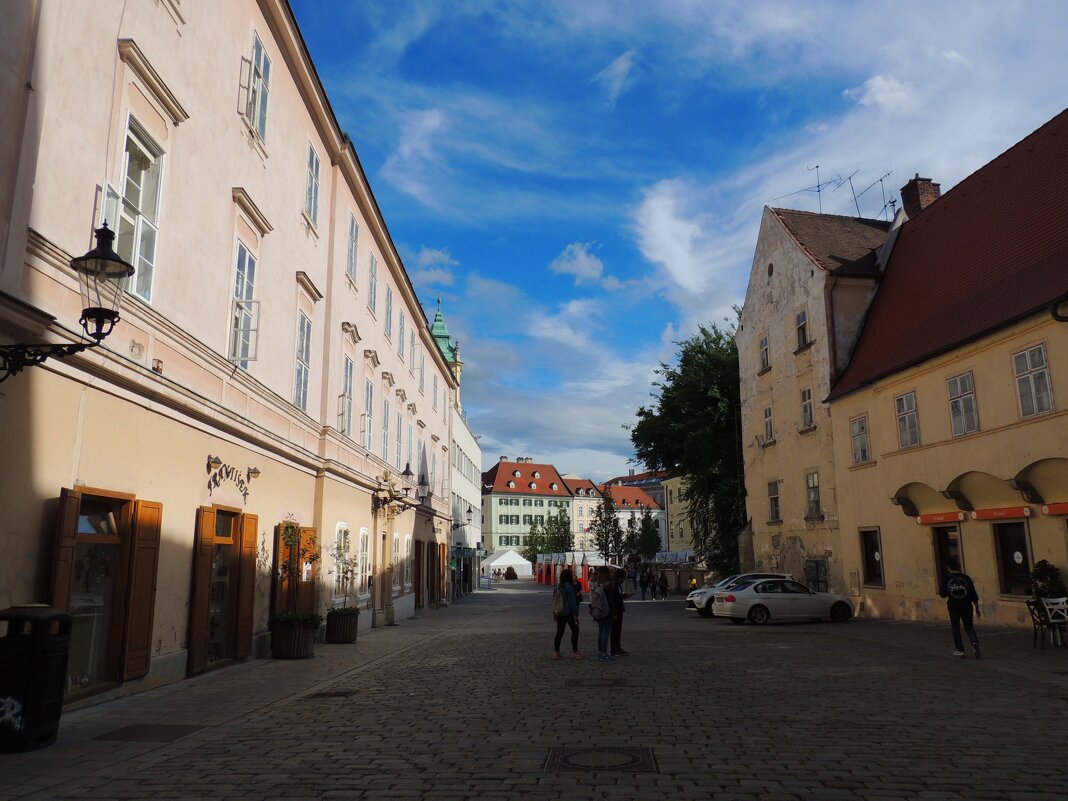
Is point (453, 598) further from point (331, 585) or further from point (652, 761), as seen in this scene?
point (652, 761)

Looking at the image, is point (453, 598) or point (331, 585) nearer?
point (331, 585)

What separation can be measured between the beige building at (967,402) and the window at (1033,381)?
1.2 inches

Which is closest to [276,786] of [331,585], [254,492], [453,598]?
[254,492]

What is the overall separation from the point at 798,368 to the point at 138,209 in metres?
24.1

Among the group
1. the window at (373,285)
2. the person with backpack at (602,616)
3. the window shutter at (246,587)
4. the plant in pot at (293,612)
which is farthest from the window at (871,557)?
the window shutter at (246,587)

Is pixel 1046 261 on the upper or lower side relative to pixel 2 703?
upper

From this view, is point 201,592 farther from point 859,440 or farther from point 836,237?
point 836,237

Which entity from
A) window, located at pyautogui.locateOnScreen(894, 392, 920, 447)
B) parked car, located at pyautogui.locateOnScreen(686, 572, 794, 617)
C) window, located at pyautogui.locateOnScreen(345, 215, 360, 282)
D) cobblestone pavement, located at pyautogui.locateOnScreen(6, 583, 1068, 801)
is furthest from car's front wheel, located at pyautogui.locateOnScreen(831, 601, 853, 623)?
window, located at pyautogui.locateOnScreen(345, 215, 360, 282)

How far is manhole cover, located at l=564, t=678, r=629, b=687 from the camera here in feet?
37.7

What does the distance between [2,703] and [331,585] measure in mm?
12275

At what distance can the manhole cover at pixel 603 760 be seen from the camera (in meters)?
6.56

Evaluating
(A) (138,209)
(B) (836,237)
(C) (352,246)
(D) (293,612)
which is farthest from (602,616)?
(B) (836,237)

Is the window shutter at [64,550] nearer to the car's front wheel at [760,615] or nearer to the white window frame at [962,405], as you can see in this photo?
the white window frame at [962,405]

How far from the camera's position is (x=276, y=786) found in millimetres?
6156
